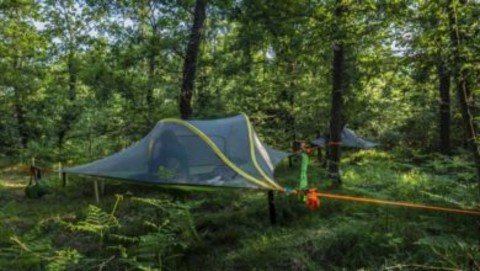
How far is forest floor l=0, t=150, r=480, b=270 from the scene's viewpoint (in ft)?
15.5

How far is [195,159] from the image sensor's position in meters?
7.34

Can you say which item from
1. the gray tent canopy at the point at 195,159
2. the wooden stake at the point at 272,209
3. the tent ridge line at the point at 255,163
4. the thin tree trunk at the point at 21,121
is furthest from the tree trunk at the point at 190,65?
the thin tree trunk at the point at 21,121

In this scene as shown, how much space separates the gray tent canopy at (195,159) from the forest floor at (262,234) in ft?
1.94

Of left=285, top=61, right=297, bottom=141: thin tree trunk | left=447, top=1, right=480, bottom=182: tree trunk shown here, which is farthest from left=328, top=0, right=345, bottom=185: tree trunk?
left=285, top=61, right=297, bottom=141: thin tree trunk

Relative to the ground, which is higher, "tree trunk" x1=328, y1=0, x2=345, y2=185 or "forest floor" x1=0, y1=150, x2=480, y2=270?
"tree trunk" x1=328, y1=0, x2=345, y2=185

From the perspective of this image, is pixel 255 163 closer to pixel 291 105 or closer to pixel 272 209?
pixel 272 209

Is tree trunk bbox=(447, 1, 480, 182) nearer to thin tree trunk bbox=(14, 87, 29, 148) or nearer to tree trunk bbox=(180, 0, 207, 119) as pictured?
tree trunk bbox=(180, 0, 207, 119)

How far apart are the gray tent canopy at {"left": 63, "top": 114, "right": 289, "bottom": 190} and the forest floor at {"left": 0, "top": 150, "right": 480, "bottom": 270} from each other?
1.94ft

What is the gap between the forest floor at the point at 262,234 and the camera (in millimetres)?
4723

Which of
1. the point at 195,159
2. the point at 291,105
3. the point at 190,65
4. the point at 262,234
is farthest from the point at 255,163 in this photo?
the point at 291,105

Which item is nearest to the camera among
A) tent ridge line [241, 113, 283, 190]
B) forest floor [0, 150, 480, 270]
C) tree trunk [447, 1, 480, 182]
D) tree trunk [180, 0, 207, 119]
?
forest floor [0, 150, 480, 270]

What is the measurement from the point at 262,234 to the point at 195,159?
1.74 m

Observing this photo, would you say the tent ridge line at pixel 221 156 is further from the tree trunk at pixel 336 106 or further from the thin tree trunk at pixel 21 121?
the thin tree trunk at pixel 21 121

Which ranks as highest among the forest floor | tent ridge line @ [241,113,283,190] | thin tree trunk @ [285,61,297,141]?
thin tree trunk @ [285,61,297,141]
